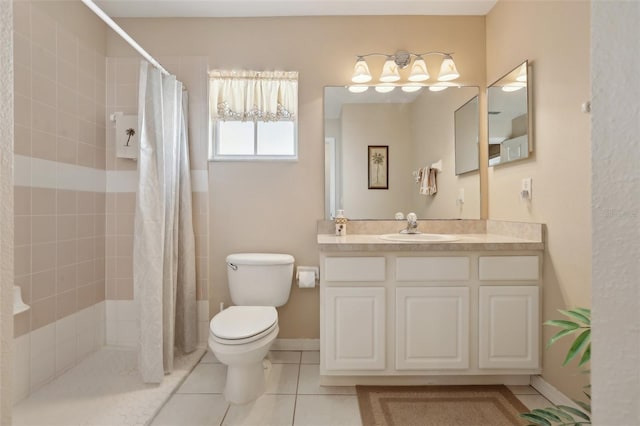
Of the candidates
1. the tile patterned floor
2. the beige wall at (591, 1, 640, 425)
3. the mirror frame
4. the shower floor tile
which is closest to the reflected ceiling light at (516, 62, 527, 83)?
the mirror frame

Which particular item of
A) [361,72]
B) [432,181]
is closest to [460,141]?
[432,181]

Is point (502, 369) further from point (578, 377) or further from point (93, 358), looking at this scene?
point (93, 358)

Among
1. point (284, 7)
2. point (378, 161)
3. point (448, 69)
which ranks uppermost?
point (284, 7)

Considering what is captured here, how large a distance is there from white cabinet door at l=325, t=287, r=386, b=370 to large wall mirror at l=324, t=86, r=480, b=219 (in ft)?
2.48

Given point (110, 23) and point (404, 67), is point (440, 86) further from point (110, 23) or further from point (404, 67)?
point (110, 23)

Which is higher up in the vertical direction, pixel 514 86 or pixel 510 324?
pixel 514 86

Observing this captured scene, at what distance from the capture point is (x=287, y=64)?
2.67 m

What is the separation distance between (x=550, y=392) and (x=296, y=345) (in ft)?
5.30

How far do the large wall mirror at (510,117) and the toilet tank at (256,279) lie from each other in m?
1.62

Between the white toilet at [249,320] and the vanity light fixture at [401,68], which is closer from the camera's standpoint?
the white toilet at [249,320]

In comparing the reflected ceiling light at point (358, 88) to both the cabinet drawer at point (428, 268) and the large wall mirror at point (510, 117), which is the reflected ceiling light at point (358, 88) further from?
the cabinet drawer at point (428, 268)

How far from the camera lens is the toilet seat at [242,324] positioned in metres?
1.87

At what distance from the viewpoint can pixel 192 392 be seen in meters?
2.07

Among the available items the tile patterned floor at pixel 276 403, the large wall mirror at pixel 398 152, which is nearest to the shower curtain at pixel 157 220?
the tile patterned floor at pixel 276 403
